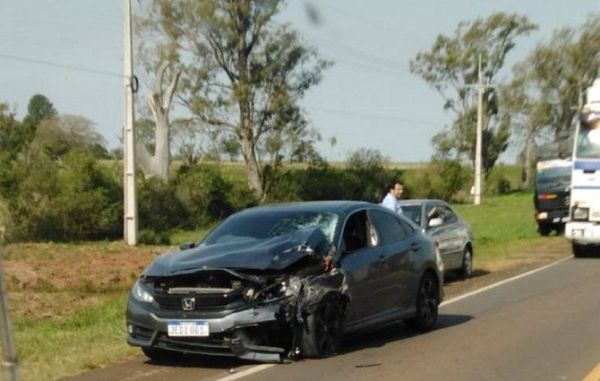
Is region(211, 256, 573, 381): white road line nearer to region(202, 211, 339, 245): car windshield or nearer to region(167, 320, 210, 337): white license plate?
region(167, 320, 210, 337): white license plate

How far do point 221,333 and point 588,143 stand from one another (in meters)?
15.7

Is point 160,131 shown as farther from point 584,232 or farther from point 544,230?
point 584,232

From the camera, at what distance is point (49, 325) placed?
55.0ft

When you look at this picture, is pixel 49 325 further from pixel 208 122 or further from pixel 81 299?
pixel 208 122

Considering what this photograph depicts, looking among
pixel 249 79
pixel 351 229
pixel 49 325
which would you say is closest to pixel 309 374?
pixel 351 229

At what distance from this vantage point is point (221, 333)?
408 inches

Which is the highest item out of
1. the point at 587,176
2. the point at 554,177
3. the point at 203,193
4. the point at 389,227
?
the point at 554,177

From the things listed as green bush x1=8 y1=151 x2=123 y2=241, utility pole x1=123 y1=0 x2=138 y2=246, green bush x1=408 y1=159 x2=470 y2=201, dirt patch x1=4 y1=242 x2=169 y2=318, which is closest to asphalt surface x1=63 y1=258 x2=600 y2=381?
dirt patch x1=4 y1=242 x2=169 y2=318

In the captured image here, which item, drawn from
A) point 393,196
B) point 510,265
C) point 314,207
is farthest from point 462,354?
point 510,265

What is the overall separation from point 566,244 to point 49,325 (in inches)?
773

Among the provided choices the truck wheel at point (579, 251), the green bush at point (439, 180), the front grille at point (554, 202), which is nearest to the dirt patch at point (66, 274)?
the truck wheel at point (579, 251)

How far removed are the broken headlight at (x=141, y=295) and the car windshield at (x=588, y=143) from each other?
15397 millimetres

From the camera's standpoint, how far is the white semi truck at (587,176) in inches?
947

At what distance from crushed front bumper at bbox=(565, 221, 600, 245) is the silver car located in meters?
3.77
